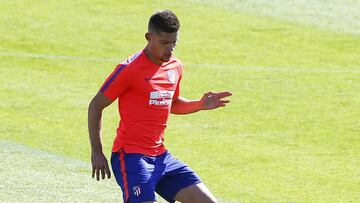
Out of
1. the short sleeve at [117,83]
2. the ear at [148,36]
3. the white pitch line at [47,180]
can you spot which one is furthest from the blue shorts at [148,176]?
the white pitch line at [47,180]

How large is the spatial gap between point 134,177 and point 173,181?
0.43 metres

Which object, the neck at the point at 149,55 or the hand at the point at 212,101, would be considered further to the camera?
the hand at the point at 212,101

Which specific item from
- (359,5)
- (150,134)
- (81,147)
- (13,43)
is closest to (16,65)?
(13,43)

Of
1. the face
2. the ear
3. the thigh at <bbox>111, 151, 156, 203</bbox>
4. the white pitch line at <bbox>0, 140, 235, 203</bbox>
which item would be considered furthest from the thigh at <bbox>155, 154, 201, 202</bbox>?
the white pitch line at <bbox>0, 140, 235, 203</bbox>

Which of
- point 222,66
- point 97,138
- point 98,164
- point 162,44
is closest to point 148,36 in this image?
point 162,44

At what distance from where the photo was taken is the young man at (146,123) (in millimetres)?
8164

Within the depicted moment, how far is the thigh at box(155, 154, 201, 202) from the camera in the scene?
846 cm

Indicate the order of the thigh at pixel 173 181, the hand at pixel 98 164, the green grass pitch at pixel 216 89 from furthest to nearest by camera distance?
the green grass pitch at pixel 216 89, the thigh at pixel 173 181, the hand at pixel 98 164

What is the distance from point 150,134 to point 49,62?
9.93m

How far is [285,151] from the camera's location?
1288 centimetres

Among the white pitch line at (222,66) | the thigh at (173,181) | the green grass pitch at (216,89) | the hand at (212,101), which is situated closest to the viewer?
the thigh at (173,181)

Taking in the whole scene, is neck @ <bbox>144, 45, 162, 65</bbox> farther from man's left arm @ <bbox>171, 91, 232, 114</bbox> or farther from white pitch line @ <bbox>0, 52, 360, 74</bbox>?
white pitch line @ <bbox>0, 52, 360, 74</bbox>

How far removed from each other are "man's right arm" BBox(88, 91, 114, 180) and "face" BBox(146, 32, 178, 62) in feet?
1.74

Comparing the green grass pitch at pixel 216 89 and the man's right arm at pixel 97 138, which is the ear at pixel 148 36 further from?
the green grass pitch at pixel 216 89
